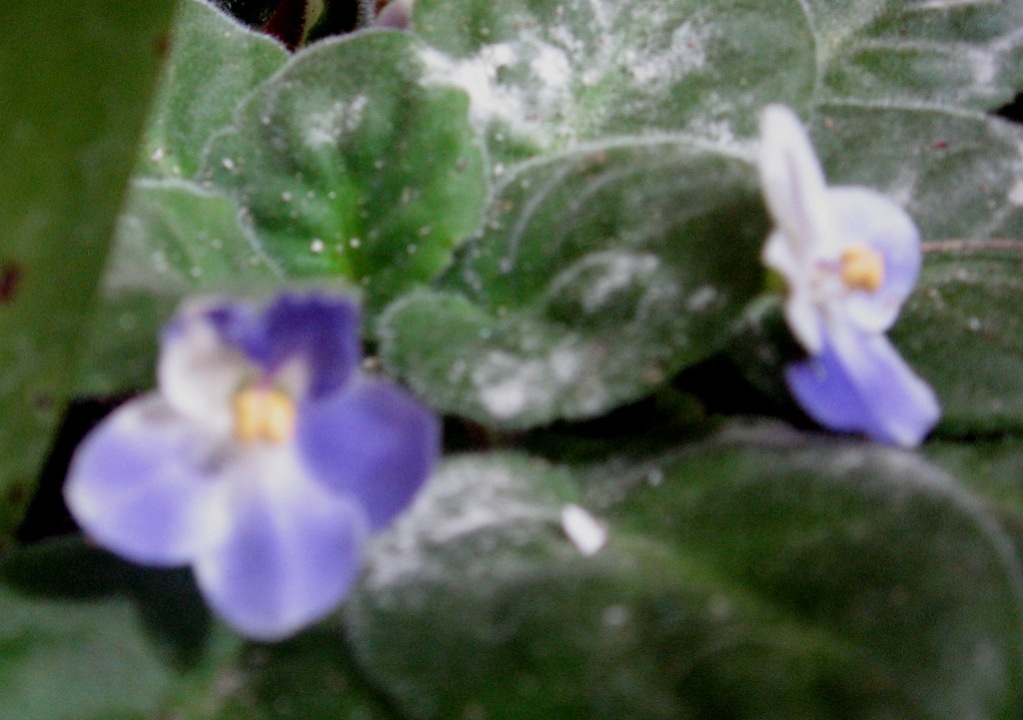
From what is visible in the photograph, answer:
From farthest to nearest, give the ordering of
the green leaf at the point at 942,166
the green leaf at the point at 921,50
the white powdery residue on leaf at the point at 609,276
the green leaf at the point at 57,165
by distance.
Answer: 1. the green leaf at the point at 921,50
2. the green leaf at the point at 942,166
3. the white powdery residue on leaf at the point at 609,276
4. the green leaf at the point at 57,165

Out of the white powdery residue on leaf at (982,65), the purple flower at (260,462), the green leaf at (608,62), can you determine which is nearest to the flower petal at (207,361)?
the purple flower at (260,462)

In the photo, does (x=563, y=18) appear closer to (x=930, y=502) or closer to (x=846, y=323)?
(x=846, y=323)

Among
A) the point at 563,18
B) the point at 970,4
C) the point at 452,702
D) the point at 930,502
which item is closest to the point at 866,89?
the point at 970,4

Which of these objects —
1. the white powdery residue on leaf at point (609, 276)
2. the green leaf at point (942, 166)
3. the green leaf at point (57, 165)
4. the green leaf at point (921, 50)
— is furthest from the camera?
the green leaf at point (921, 50)

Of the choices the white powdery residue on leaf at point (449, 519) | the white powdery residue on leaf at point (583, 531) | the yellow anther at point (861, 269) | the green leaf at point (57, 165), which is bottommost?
the white powdery residue on leaf at point (583, 531)

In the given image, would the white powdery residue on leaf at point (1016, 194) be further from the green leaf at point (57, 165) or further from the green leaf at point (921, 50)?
the green leaf at point (57, 165)

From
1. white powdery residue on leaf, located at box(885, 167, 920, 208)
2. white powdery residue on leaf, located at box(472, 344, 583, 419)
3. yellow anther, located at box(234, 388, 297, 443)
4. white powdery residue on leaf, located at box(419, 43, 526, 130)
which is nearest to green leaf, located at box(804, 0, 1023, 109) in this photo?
white powdery residue on leaf, located at box(885, 167, 920, 208)

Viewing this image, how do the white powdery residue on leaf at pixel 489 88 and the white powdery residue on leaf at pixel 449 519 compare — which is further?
the white powdery residue on leaf at pixel 489 88

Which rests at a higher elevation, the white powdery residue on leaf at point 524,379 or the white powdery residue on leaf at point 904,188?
the white powdery residue on leaf at point 904,188
